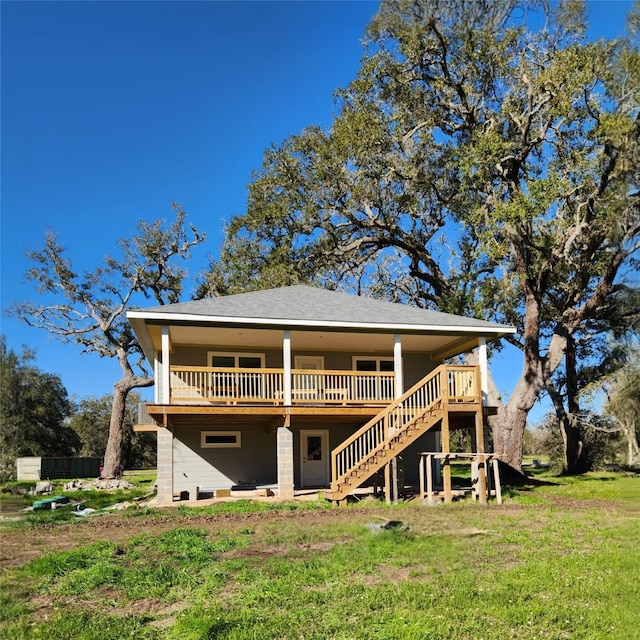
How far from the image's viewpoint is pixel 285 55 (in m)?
15.6

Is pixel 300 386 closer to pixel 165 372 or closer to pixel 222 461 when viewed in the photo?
pixel 222 461

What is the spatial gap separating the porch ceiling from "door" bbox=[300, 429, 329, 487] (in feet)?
8.86

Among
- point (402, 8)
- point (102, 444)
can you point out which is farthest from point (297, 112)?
point (102, 444)

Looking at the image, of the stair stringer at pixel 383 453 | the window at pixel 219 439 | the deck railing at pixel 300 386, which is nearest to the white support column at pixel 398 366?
the deck railing at pixel 300 386

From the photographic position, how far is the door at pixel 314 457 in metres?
19.2

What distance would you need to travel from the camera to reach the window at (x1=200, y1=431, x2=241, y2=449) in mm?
18391

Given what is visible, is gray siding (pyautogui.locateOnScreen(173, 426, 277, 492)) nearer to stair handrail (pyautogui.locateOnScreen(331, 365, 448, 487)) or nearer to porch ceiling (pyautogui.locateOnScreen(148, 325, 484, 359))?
porch ceiling (pyautogui.locateOnScreen(148, 325, 484, 359))

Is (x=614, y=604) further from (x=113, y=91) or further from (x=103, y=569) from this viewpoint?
(x=113, y=91)

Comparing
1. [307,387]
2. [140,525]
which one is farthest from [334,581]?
[307,387]

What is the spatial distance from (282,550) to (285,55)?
39.6 ft

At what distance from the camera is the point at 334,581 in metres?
7.02

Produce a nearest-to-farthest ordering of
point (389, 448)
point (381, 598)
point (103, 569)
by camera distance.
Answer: point (381, 598) → point (103, 569) → point (389, 448)

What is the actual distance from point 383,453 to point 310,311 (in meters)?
4.84

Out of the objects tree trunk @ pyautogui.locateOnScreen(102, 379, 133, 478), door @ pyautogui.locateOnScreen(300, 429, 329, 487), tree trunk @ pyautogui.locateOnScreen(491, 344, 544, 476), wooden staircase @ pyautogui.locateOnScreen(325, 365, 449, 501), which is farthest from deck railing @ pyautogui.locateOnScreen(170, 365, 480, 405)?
tree trunk @ pyautogui.locateOnScreen(102, 379, 133, 478)
